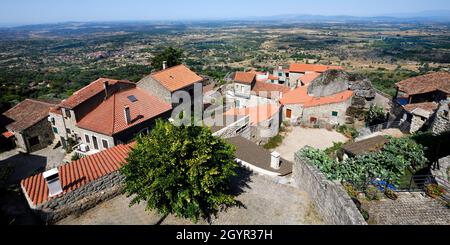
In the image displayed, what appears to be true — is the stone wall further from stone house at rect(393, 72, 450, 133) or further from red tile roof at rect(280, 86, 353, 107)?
red tile roof at rect(280, 86, 353, 107)

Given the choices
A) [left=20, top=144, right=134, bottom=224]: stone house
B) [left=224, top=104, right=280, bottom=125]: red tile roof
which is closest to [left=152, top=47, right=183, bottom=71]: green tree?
[left=224, top=104, right=280, bottom=125]: red tile roof

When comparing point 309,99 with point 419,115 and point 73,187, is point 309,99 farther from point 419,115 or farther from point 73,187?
point 73,187

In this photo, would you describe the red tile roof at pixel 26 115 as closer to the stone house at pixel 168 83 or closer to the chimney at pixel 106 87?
the chimney at pixel 106 87

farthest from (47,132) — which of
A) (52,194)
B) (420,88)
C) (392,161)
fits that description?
(420,88)

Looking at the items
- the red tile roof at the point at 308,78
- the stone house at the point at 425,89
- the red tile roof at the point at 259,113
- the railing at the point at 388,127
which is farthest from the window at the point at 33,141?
the stone house at the point at 425,89

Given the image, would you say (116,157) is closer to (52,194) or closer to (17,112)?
(52,194)

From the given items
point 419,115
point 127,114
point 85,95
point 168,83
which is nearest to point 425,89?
point 419,115
